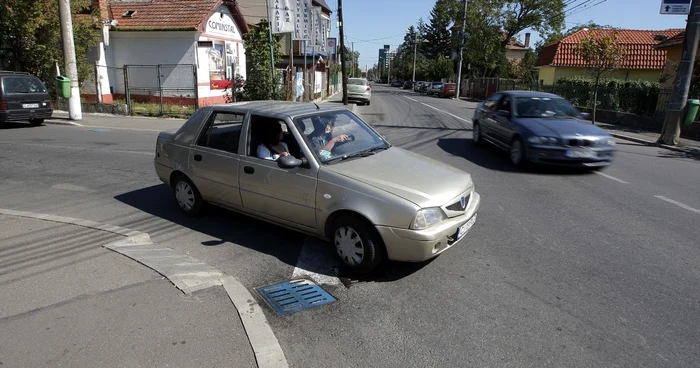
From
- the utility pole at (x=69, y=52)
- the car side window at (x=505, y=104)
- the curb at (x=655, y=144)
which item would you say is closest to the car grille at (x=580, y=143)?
the car side window at (x=505, y=104)

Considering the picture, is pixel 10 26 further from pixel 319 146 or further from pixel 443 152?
pixel 319 146

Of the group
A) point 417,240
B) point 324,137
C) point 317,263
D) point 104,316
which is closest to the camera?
A: point 104,316

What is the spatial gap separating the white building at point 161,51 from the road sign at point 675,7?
53.6 ft

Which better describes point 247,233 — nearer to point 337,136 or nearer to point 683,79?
point 337,136

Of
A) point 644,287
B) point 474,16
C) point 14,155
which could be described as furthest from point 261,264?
point 474,16

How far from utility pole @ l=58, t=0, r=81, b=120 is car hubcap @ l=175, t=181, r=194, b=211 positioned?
13.4 m

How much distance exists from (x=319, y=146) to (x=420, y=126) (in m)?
13.1

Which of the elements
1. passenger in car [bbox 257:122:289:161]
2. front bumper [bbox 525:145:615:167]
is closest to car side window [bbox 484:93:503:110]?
front bumper [bbox 525:145:615:167]

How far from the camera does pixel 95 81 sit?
783 inches

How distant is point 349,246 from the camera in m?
4.33

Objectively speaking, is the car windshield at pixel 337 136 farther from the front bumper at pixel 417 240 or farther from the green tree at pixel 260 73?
the green tree at pixel 260 73

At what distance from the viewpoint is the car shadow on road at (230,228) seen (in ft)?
16.6

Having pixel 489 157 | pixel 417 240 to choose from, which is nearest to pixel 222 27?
pixel 489 157

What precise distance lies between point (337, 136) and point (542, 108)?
6672 millimetres
